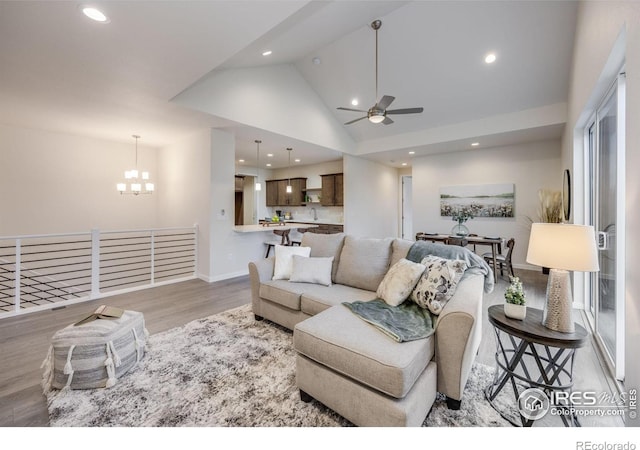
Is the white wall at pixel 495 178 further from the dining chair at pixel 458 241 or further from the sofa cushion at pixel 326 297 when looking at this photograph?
the sofa cushion at pixel 326 297

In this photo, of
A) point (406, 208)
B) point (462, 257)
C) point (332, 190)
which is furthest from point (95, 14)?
point (406, 208)

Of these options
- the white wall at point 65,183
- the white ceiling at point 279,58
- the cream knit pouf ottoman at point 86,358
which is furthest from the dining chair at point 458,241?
the white wall at point 65,183

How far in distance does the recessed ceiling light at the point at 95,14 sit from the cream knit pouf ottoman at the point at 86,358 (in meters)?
2.44

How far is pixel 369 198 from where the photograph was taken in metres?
7.89

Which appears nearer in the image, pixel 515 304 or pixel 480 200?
pixel 515 304

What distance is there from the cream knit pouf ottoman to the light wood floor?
0.17m

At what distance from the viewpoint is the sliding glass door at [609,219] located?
7.02 ft

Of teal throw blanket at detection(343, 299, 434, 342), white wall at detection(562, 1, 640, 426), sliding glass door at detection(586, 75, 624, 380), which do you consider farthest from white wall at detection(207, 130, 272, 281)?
sliding glass door at detection(586, 75, 624, 380)

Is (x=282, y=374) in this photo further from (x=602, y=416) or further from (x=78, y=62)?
(x=78, y=62)

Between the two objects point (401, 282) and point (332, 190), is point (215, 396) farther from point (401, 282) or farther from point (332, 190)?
point (332, 190)

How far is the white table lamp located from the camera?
1.58 m

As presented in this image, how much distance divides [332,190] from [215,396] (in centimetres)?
643

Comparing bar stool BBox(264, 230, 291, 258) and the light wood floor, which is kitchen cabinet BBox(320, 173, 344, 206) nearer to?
bar stool BBox(264, 230, 291, 258)
